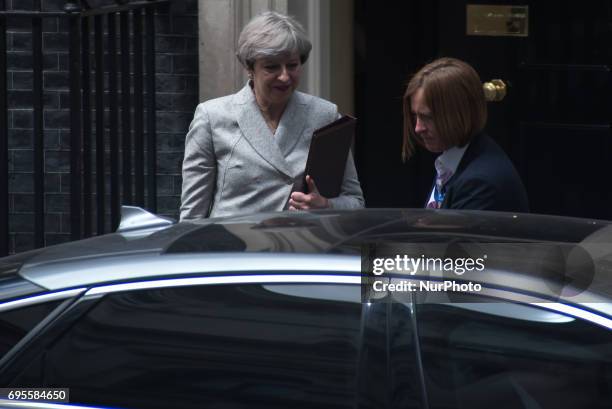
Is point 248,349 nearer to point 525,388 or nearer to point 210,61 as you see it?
point 525,388

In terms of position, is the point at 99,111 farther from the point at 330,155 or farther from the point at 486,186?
the point at 486,186

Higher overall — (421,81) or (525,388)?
(421,81)

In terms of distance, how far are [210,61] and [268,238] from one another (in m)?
3.93

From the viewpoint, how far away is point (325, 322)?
2836 millimetres

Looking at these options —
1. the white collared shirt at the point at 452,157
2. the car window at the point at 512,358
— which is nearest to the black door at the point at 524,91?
the white collared shirt at the point at 452,157

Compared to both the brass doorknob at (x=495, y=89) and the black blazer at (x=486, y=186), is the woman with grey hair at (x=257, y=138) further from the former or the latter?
the brass doorknob at (x=495, y=89)

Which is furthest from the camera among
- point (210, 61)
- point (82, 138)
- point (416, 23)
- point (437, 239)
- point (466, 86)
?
point (416, 23)

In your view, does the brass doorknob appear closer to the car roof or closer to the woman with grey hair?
the woman with grey hair

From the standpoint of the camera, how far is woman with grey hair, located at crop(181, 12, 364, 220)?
450cm

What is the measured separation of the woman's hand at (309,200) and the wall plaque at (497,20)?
126 inches

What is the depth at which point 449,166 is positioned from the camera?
3.99 metres

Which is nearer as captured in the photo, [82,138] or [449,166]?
[449,166]

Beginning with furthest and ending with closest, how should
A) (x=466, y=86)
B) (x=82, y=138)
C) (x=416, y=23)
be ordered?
1. (x=416, y=23)
2. (x=82, y=138)
3. (x=466, y=86)

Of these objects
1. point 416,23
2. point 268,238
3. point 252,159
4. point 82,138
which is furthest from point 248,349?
point 416,23
